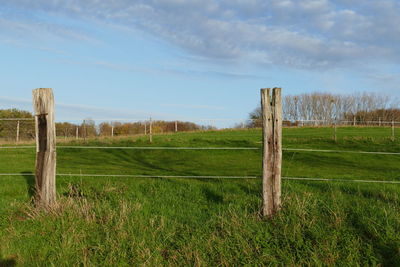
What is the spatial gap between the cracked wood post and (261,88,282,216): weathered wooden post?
365 cm

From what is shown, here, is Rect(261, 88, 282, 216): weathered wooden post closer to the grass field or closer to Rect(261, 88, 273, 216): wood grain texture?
Rect(261, 88, 273, 216): wood grain texture

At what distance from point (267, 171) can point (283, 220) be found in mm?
802

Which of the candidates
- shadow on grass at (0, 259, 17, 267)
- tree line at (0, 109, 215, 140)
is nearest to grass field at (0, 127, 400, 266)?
shadow on grass at (0, 259, 17, 267)

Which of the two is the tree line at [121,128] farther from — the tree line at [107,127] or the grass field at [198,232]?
the grass field at [198,232]

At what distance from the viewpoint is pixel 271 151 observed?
19.1ft

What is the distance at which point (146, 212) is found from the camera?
243 inches

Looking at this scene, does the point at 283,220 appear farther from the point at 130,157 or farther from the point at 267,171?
the point at 130,157

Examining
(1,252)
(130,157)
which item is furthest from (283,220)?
(130,157)

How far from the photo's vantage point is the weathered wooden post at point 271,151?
18.9 feet

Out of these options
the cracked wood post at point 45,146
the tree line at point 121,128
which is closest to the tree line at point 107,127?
the tree line at point 121,128

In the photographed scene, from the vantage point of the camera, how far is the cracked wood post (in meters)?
6.70

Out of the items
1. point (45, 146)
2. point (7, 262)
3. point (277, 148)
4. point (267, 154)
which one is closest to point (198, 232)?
point (267, 154)

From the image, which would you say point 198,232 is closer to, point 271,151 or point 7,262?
point 271,151

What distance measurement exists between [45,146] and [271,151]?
3.97m
